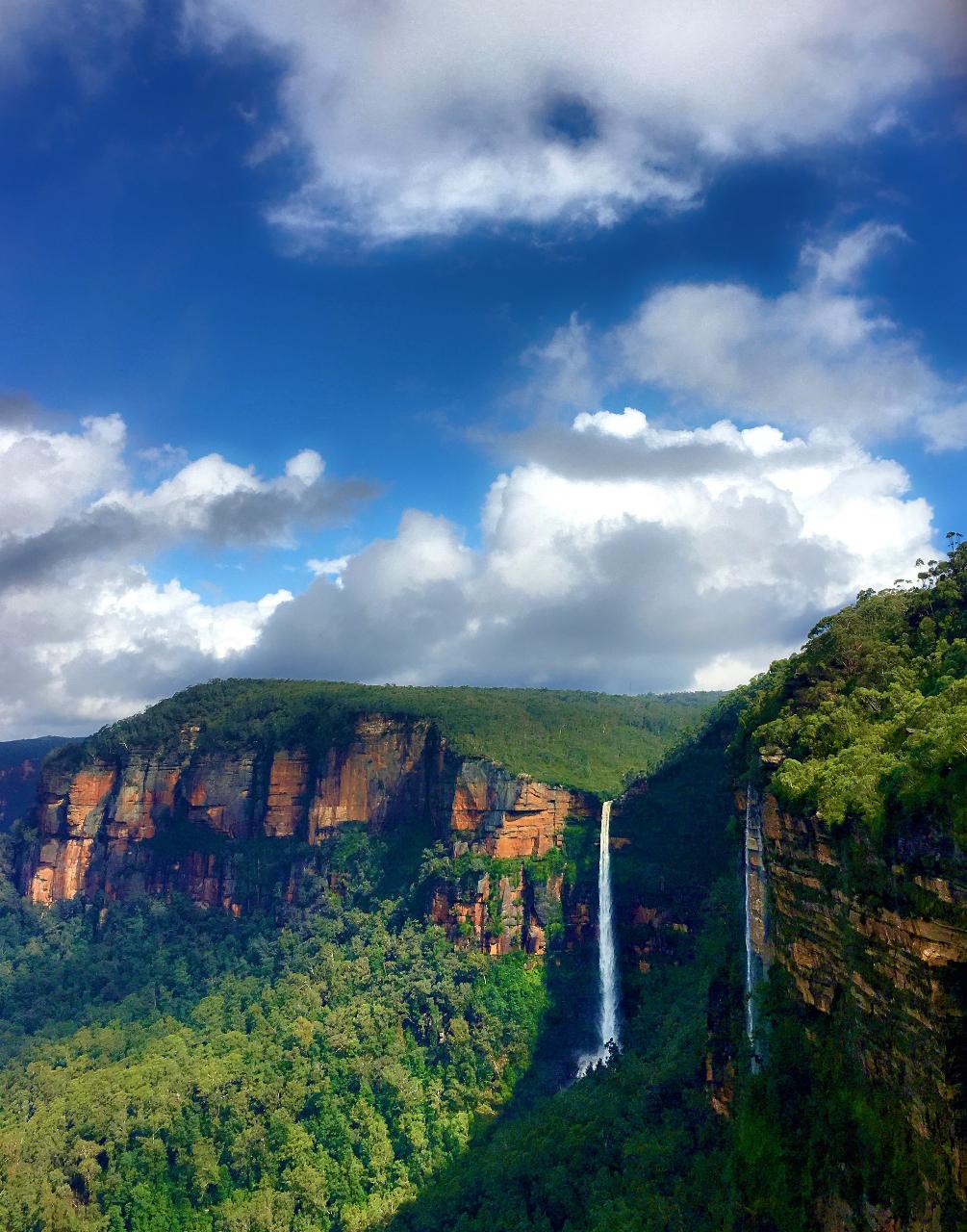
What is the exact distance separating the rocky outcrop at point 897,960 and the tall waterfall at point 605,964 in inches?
1476

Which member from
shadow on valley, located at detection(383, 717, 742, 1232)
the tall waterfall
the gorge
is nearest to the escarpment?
the gorge

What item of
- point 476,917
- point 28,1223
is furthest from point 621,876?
point 28,1223

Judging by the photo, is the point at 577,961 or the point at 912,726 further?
the point at 577,961

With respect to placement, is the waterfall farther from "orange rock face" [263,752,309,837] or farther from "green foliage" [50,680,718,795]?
"orange rock face" [263,752,309,837]

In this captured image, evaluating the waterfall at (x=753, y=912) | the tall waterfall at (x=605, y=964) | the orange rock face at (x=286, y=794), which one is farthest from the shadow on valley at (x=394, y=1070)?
the orange rock face at (x=286, y=794)

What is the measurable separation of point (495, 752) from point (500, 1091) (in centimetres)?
2855

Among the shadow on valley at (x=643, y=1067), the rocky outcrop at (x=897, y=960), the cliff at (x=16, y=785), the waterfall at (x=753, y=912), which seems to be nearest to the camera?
the rocky outcrop at (x=897, y=960)

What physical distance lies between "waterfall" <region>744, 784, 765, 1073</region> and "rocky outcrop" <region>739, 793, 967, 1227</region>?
209 inches

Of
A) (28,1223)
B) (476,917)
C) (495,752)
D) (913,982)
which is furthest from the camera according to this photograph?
(495,752)

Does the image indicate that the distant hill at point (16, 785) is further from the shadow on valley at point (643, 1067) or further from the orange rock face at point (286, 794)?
the shadow on valley at point (643, 1067)

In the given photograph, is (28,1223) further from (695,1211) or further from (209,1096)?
(695,1211)

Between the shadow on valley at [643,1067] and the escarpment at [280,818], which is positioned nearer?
the shadow on valley at [643,1067]

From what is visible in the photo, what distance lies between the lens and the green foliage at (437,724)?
265ft

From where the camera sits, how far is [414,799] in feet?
270
